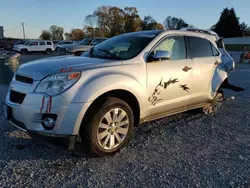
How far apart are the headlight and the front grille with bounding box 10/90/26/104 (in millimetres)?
293

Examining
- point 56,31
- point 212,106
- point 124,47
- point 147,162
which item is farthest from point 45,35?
point 147,162

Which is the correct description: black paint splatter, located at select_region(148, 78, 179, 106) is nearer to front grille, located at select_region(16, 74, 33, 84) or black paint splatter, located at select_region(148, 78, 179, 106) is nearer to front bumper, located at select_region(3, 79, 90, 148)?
front bumper, located at select_region(3, 79, 90, 148)

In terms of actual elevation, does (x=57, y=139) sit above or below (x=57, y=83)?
below

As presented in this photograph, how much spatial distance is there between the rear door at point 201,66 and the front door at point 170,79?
6.8 inches

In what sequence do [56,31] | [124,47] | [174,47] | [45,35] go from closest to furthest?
[124,47], [174,47], [45,35], [56,31]

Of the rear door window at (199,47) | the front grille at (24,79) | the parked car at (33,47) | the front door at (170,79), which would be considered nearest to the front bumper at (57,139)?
the front grille at (24,79)

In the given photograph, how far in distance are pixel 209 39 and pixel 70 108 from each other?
348 centimetres

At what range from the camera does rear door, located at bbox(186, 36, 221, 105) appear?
4.74m

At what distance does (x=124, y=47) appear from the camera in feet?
14.6

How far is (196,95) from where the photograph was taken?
484cm

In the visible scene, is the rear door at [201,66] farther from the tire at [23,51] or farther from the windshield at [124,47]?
the tire at [23,51]

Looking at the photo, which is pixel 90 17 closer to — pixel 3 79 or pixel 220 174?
pixel 3 79

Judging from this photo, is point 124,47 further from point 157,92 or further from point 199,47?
point 199,47

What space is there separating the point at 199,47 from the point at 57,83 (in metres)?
2.95
